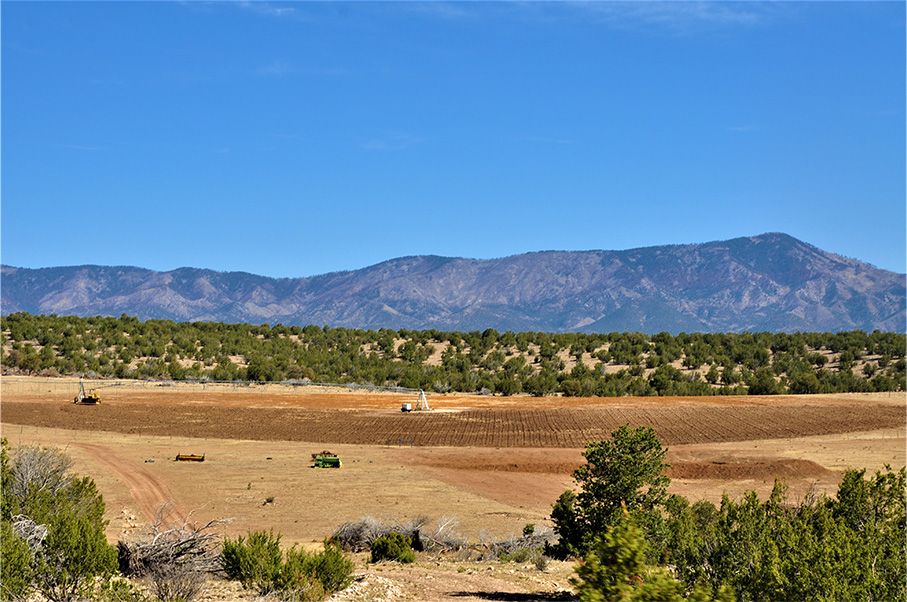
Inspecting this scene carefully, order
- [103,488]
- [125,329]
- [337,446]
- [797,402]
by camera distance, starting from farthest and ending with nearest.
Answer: [125,329]
[797,402]
[337,446]
[103,488]

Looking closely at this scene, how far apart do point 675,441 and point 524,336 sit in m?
61.3

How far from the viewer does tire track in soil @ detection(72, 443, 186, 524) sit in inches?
1257

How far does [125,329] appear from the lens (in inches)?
4119

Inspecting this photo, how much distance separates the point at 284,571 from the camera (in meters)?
19.0

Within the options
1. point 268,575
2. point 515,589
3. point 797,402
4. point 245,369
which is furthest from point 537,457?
point 245,369

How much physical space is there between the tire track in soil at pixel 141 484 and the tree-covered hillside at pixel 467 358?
42867 mm

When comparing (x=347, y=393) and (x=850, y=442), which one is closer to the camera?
(x=850, y=442)

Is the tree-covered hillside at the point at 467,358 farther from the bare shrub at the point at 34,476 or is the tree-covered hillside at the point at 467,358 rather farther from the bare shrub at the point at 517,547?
the bare shrub at the point at 34,476

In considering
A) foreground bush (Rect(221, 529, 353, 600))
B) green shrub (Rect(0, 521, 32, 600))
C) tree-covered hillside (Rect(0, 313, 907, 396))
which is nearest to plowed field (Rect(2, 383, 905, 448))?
tree-covered hillside (Rect(0, 313, 907, 396))

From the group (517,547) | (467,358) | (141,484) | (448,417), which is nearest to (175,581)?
(517,547)

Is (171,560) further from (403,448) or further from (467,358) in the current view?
(467,358)

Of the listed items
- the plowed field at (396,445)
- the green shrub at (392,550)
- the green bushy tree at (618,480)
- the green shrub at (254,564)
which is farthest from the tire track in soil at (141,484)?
the green bushy tree at (618,480)

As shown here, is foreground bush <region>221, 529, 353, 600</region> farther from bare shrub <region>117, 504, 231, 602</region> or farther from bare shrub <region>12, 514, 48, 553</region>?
bare shrub <region>12, 514, 48, 553</region>

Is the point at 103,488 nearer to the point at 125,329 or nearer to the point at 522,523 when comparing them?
the point at 522,523
